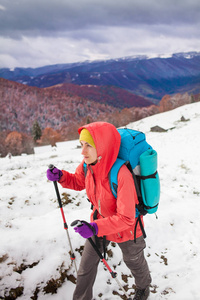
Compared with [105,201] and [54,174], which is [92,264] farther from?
[54,174]

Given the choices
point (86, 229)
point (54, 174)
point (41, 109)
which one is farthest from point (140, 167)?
point (41, 109)

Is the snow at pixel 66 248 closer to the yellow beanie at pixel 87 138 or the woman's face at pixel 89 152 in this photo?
the woman's face at pixel 89 152

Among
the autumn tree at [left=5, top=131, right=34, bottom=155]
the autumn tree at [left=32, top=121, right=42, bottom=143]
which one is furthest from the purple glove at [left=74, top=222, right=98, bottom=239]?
the autumn tree at [left=32, top=121, right=42, bottom=143]

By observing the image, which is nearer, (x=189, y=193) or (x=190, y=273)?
(x=190, y=273)

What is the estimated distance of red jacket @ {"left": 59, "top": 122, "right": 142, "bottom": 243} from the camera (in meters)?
2.44

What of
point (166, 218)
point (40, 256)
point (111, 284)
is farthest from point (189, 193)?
point (40, 256)

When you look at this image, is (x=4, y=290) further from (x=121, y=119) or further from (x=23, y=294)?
(x=121, y=119)

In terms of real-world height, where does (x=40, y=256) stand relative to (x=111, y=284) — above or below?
above

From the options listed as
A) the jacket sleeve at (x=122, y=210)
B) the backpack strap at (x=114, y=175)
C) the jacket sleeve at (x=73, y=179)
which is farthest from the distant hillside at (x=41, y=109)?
the jacket sleeve at (x=122, y=210)

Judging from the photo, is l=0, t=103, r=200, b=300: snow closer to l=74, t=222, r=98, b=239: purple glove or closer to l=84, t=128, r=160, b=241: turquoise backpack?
l=74, t=222, r=98, b=239: purple glove

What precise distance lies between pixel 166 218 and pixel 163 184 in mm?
3807

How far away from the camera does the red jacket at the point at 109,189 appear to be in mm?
2439

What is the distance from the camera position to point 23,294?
11.2ft

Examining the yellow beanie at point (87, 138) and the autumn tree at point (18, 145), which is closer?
the yellow beanie at point (87, 138)
